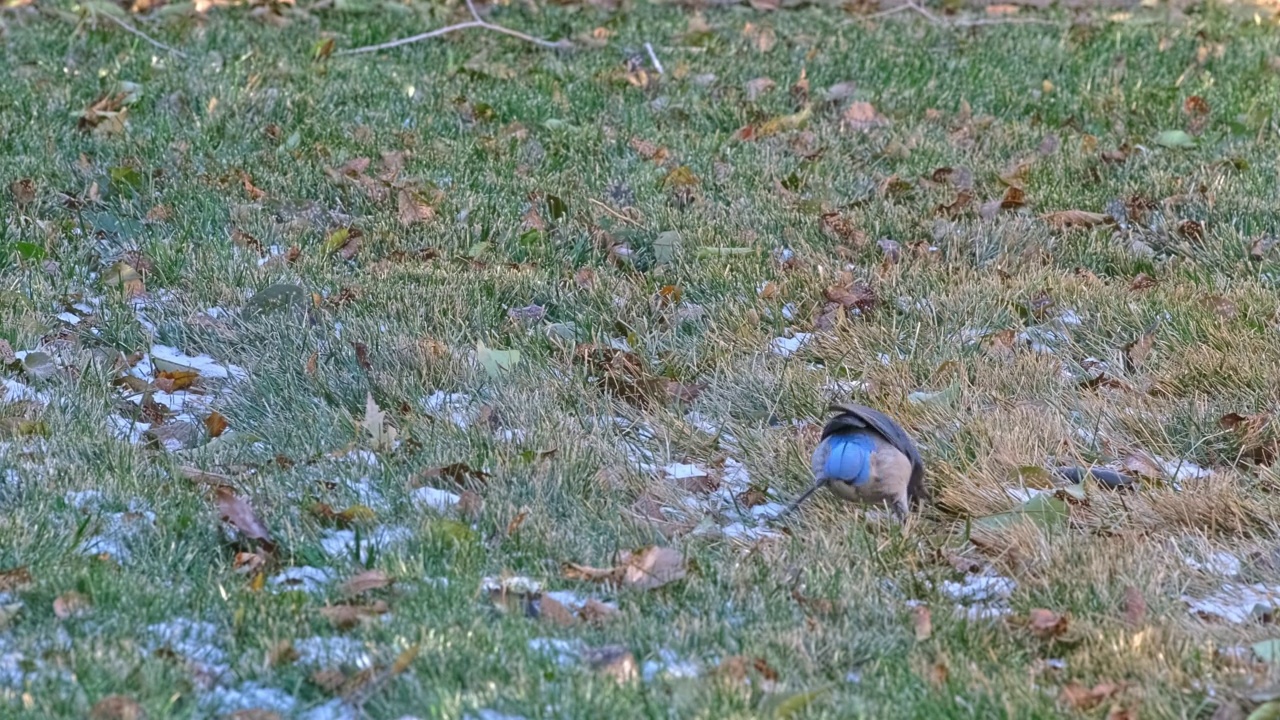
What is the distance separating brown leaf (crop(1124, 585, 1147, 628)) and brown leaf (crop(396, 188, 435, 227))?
119 inches

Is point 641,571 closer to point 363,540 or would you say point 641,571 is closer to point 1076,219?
point 363,540

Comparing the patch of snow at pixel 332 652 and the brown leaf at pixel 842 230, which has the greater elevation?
the patch of snow at pixel 332 652

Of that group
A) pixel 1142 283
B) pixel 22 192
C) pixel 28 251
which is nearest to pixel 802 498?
pixel 1142 283

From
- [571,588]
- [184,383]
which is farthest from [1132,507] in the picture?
[184,383]

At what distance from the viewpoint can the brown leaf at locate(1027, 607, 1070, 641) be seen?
2.64 metres

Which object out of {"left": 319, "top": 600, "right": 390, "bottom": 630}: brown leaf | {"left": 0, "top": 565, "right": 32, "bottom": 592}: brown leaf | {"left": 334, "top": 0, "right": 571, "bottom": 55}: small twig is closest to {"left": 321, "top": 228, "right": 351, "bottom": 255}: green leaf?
{"left": 0, "top": 565, "right": 32, "bottom": 592}: brown leaf

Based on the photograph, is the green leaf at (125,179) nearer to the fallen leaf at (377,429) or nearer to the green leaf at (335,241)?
the green leaf at (335,241)

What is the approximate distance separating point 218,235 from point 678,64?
2935 mm

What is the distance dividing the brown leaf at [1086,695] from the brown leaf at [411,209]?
323 cm

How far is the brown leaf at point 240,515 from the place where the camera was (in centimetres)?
296

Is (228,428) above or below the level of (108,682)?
below

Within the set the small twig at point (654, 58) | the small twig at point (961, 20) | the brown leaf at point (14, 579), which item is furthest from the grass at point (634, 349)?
the small twig at point (961, 20)

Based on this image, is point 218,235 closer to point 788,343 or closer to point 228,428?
point 228,428

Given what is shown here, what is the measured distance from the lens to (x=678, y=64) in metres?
7.14
